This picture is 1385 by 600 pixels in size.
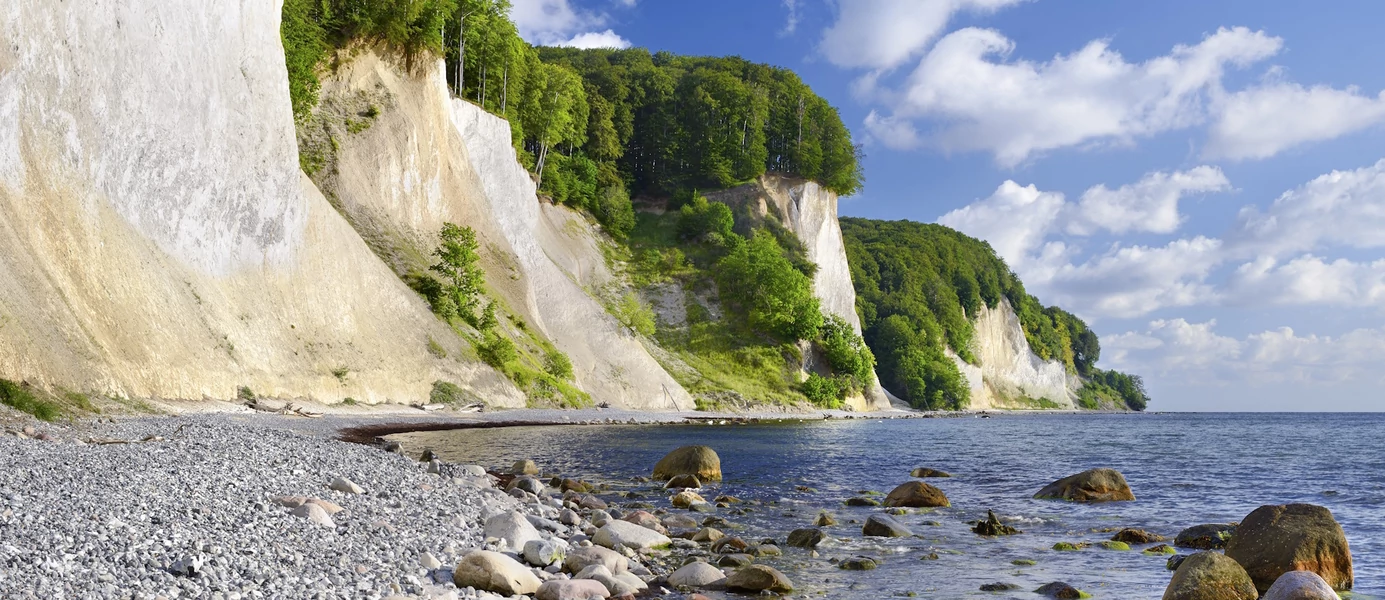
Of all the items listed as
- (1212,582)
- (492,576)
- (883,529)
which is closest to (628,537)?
(492,576)

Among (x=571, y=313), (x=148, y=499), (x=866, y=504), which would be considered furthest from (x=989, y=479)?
(x=571, y=313)

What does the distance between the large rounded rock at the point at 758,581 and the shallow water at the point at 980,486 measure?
203 millimetres

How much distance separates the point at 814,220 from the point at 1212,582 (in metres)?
78.3

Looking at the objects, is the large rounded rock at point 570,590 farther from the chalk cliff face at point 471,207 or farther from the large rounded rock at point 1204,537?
the chalk cliff face at point 471,207

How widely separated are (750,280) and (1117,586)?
63.6 m

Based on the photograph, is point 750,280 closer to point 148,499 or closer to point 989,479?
point 989,479

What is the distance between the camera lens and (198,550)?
750 cm

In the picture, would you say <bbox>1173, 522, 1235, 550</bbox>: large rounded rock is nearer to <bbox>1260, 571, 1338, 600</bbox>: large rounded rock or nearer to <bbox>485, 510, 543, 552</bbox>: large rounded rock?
<bbox>1260, 571, 1338, 600</bbox>: large rounded rock

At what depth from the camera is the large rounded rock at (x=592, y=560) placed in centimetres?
997

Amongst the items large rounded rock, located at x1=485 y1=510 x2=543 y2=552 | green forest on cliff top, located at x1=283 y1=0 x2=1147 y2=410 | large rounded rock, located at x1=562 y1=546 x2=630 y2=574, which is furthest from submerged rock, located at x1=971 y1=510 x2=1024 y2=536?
green forest on cliff top, located at x1=283 y1=0 x2=1147 y2=410

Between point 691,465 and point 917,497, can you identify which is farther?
point 691,465

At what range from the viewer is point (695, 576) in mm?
10086

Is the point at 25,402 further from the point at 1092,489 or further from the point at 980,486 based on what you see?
the point at 1092,489

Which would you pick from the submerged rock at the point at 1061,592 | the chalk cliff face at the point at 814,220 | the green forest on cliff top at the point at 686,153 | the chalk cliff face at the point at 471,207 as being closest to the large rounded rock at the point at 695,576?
the submerged rock at the point at 1061,592
